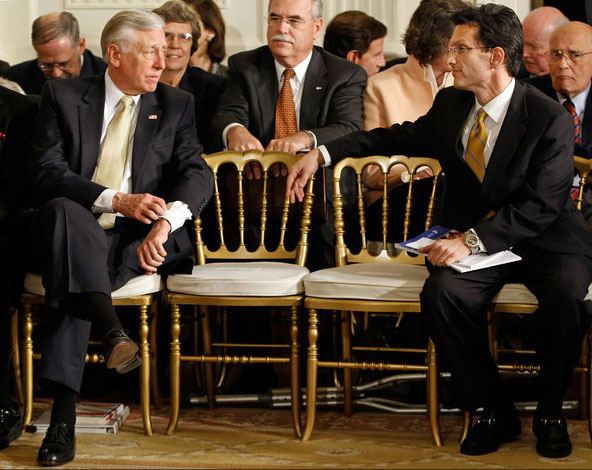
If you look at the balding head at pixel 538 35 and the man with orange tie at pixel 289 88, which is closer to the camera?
the man with orange tie at pixel 289 88

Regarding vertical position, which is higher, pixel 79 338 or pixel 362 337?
pixel 79 338

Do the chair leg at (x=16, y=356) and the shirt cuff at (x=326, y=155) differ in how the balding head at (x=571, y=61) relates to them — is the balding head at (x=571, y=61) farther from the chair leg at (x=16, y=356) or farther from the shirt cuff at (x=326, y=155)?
the chair leg at (x=16, y=356)

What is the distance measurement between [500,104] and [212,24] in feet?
7.09

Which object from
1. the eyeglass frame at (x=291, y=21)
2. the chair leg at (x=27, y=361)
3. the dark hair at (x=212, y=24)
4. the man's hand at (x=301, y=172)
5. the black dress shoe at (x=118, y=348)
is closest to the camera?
the black dress shoe at (x=118, y=348)

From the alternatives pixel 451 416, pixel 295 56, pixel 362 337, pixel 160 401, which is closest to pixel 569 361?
pixel 451 416

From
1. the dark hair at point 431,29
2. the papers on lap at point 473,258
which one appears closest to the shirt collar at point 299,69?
the dark hair at point 431,29

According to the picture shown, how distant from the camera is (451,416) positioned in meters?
3.74

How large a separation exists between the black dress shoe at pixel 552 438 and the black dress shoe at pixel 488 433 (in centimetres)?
12

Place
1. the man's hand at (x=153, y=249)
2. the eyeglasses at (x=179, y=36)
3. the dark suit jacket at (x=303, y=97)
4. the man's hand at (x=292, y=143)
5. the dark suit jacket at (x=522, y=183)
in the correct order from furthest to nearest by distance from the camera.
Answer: the eyeglasses at (x=179, y=36) → the dark suit jacket at (x=303, y=97) → the man's hand at (x=292, y=143) → the man's hand at (x=153, y=249) → the dark suit jacket at (x=522, y=183)

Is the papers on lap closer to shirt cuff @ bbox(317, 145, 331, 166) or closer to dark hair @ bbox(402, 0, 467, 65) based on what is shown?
shirt cuff @ bbox(317, 145, 331, 166)

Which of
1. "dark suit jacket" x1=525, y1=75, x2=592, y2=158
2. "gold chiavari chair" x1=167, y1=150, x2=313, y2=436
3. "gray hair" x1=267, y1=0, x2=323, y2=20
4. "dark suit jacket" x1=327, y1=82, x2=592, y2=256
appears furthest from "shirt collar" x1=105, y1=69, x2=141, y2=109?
"dark suit jacket" x1=525, y1=75, x2=592, y2=158

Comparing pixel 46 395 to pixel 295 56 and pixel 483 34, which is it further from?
pixel 483 34

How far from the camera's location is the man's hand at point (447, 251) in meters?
3.30

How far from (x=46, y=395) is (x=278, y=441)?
1.09m
